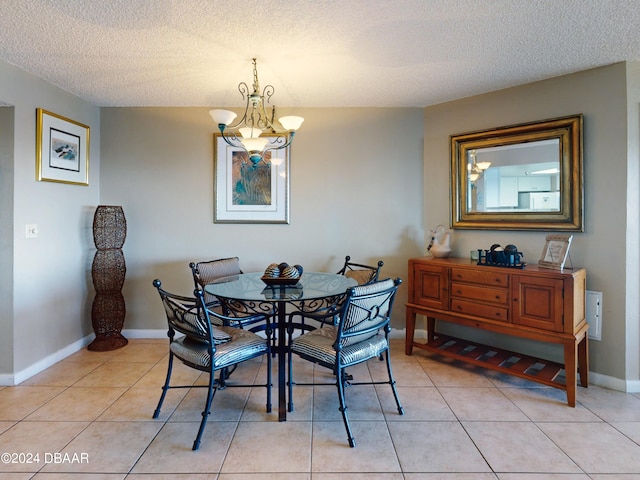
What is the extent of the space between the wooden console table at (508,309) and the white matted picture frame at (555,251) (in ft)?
0.21

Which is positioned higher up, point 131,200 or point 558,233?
point 131,200

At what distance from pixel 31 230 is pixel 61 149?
30.7 inches

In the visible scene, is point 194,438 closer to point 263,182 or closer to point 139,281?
point 139,281

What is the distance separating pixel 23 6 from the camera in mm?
1896

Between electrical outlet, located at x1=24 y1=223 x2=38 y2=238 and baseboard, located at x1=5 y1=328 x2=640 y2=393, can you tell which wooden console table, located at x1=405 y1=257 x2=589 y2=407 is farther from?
electrical outlet, located at x1=24 y1=223 x2=38 y2=238

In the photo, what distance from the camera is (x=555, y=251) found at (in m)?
2.59

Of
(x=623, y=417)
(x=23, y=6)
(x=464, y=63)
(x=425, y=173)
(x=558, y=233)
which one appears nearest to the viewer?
(x=23, y=6)

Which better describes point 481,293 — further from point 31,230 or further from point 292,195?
point 31,230

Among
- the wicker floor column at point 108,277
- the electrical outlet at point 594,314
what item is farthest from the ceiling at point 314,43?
the electrical outlet at point 594,314

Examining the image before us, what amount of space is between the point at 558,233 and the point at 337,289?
6.27ft

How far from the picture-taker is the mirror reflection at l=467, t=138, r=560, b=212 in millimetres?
2816

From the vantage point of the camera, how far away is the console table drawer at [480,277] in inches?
103

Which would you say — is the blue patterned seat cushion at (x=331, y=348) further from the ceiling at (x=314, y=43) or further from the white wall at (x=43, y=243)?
the white wall at (x=43, y=243)

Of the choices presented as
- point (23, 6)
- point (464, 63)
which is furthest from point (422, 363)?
point (23, 6)
